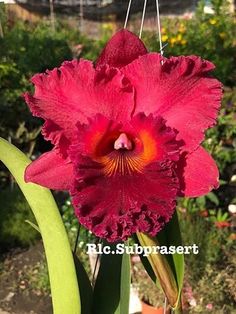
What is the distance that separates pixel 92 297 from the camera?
1010 millimetres

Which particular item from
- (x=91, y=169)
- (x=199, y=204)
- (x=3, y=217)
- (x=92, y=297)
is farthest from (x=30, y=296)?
(x=91, y=169)

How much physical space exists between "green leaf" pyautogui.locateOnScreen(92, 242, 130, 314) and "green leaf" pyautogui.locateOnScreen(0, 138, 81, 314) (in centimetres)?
16

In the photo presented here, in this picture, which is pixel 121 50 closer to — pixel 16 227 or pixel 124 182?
pixel 124 182

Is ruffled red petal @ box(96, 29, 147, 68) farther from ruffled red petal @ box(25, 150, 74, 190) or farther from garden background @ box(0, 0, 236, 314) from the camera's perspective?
garden background @ box(0, 0, 236, 314)

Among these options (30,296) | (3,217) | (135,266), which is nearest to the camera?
(135,266)

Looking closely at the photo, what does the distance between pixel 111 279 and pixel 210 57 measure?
521 cm

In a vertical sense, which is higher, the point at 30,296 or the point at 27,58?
the point at 27,58

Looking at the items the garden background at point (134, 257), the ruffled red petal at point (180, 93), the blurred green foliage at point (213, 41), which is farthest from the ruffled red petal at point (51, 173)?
the blurred green foliage at point (213, 41)

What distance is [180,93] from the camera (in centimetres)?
79

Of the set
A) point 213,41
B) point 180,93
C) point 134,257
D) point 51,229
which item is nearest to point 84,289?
point 51,229

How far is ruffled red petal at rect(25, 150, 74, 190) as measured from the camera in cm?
80

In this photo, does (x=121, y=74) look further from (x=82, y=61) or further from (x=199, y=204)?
(x=199, y=204)

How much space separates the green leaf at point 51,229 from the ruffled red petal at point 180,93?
0.22 m

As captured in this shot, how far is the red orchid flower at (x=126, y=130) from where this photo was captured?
0.76 metres
